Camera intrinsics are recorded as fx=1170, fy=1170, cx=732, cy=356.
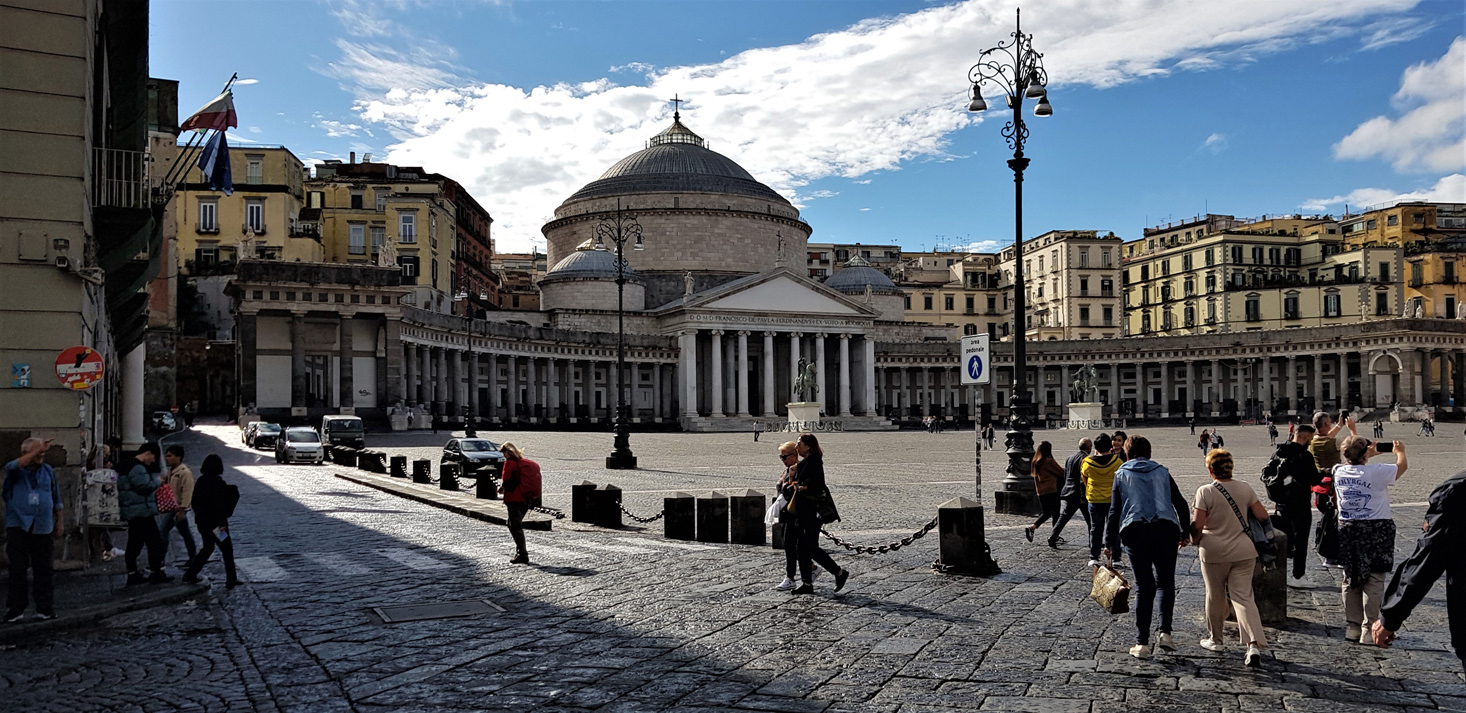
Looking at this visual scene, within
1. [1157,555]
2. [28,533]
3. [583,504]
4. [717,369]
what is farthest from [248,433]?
[717,369]

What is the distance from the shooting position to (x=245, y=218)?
65.5m

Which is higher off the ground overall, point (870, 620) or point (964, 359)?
point (964, 359)

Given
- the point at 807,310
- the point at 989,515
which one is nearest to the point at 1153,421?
the point at 807,310

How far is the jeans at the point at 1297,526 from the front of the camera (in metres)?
12.1

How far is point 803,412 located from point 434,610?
61.3m

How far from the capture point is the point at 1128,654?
8.91 metres

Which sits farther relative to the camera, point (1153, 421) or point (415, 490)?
point (1153, 421)

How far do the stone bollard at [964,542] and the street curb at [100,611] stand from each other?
7.89 metres

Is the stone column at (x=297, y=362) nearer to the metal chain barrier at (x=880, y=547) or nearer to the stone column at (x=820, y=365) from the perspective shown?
the stone column at (x=820, y=365)

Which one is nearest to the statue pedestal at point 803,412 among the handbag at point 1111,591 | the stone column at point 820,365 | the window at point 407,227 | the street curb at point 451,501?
the stone column at point 820,365

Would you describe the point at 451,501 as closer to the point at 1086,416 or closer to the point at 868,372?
the point at 1086,416

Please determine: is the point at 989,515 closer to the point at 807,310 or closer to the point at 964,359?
the point at 964,359

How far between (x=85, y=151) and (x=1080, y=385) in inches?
2671

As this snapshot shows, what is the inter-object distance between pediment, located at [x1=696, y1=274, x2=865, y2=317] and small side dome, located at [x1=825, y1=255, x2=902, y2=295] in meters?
13.0
